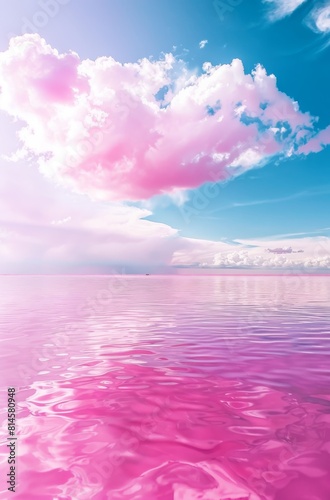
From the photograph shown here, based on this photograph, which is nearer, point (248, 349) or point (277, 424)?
point (277, 424)

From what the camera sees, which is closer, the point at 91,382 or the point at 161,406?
the point at 161,406

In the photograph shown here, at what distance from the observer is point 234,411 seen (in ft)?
18.6

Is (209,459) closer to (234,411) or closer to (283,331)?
(234,411)

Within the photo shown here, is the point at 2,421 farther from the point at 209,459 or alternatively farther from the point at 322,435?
the point at 322,435

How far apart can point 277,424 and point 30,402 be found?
4367mm

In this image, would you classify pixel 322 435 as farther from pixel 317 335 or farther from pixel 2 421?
pixel 317 335

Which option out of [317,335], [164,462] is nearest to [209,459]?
[164,462]

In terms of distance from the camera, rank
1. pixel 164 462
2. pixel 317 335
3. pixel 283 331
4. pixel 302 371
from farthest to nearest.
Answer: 1. pixel 283 331
2. pixel 317 335
3. pixel 302 371
4. pixel 164 462

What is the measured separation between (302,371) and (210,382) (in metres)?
2.50

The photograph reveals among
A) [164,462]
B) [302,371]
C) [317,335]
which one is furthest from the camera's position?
[317,335]

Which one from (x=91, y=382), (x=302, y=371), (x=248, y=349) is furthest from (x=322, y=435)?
(x=248, y=349)

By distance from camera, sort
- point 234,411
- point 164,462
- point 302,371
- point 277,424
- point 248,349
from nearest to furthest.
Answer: point 164,462, point 277,424, point 234,411, point 302,371, point 248,349

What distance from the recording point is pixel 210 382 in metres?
7.18

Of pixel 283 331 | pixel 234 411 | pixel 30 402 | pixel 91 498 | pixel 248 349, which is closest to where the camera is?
pixel 91 498
